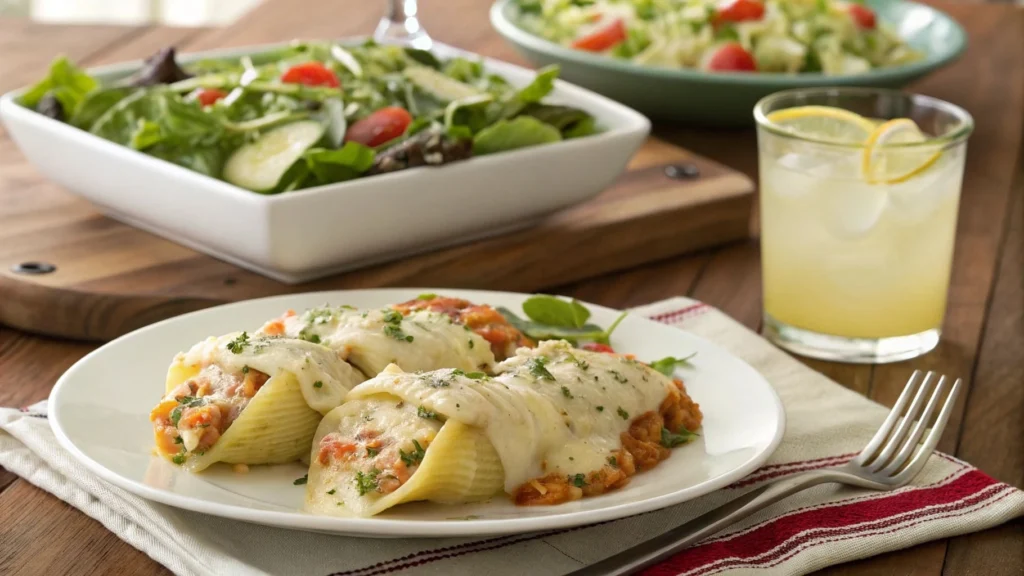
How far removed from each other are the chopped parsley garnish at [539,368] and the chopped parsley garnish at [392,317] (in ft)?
0.64

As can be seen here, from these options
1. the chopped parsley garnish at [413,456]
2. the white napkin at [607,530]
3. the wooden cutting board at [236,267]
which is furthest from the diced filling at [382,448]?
the wooden cutting board at [236,267]

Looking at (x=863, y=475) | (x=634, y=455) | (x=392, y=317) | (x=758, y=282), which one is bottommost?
(x=758, y=282)

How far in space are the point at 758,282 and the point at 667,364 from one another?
0.76 m

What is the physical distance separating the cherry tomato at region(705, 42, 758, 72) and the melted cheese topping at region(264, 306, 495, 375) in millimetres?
1687

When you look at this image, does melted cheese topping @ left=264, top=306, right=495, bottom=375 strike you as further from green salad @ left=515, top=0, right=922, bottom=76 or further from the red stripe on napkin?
green salad @ left=515, top=0, right=922, bottom=76

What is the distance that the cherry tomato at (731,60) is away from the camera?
330cm

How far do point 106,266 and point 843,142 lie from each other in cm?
130

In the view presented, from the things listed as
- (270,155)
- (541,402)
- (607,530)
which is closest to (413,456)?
(541,402)

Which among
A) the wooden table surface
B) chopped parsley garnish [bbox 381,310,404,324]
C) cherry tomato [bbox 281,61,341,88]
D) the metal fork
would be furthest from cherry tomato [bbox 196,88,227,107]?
the metal fork

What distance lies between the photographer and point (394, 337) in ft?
5.73

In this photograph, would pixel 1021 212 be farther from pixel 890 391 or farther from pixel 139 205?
pixel 139 205

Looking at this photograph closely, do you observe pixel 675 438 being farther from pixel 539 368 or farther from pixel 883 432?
pixel 883 432

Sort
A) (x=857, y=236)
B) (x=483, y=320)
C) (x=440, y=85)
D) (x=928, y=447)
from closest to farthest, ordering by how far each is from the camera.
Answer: (x=928, y=447) < (x=483, y=320) < (x=857, y=236) < (x=440, y=85)

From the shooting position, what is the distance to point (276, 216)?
7.19ft
